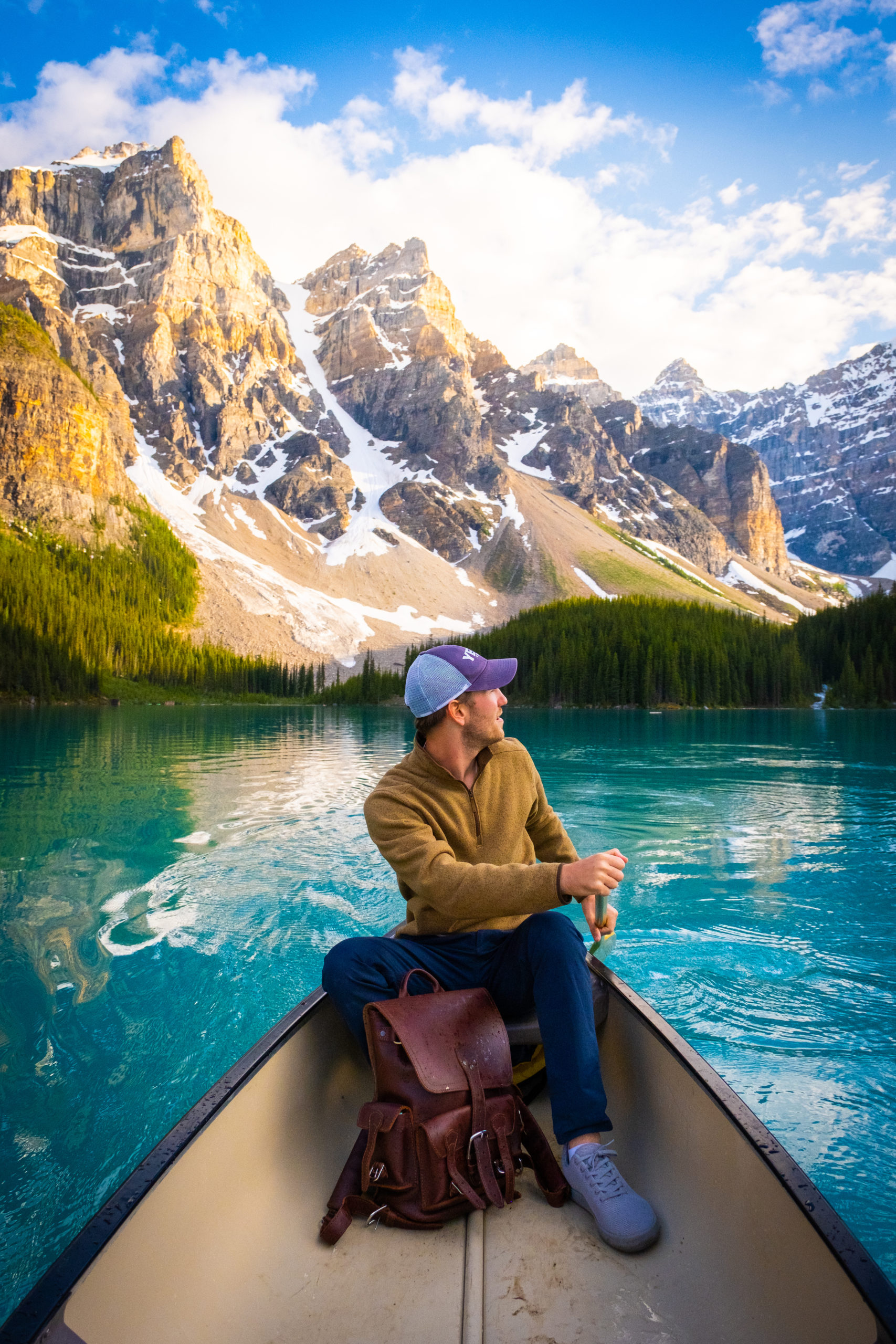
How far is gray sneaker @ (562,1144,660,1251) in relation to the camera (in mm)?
2572

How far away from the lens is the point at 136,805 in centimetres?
1593

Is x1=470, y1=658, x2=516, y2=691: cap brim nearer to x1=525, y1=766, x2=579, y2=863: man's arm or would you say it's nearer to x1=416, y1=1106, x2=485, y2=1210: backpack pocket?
x1=525, y1=766, x2=579, y2=863: man's arm

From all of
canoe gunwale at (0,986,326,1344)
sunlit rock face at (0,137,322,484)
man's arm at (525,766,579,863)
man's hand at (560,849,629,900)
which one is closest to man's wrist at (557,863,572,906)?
man's hand at (560,849,629,900)

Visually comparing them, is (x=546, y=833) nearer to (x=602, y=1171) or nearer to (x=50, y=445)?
(x=602, y=1171)

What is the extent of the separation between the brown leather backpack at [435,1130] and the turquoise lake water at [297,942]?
1.67 meters

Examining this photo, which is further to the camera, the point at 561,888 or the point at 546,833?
the point at 546,833

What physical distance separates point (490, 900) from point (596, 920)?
71 cm

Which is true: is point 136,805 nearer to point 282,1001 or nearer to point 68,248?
point 282,1001

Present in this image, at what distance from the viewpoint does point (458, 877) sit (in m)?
3.24

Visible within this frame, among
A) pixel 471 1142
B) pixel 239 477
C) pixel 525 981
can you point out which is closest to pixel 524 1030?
pixel 525 981

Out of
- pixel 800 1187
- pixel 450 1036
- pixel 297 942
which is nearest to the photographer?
pixel 800 1187

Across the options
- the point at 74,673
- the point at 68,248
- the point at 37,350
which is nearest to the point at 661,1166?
the point at 74,673

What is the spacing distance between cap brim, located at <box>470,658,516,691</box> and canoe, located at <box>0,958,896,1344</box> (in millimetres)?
1744

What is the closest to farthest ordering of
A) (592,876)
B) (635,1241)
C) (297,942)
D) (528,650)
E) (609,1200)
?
(635,1241)
(609,1200)
(592,876)
(297,942)
(528,650)
